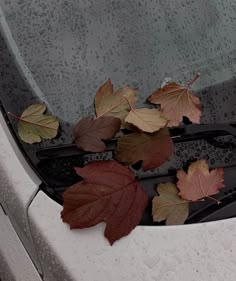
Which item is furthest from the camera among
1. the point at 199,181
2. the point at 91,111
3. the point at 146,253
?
the point at 91,111

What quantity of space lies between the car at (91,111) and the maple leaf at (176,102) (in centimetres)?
3

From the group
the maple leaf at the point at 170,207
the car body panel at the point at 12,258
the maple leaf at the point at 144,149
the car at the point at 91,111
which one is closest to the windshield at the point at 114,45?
the car at the point at 91,111

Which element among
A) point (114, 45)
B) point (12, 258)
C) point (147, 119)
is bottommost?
point (12, 258)

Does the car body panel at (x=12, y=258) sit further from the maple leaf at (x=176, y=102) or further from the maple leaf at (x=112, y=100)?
the maple leaf at (x=176, y=102)

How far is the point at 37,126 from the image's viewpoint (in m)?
2.04

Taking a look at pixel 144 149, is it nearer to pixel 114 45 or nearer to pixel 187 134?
pixel 187 134

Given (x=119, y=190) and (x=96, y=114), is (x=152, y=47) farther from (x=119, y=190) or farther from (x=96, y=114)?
(x=119, y=190)

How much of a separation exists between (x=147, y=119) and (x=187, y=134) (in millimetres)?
133

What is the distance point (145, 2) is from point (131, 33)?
0.13m

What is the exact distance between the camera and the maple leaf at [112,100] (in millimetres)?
Answer: 2041

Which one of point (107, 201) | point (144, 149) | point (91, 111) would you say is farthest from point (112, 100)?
point (107, 201)

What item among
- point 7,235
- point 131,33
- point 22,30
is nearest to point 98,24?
point 131,33

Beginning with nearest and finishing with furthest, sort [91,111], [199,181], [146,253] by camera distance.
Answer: [146,253] → [199,181] → [91,111]

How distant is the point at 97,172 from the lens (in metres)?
1.94
